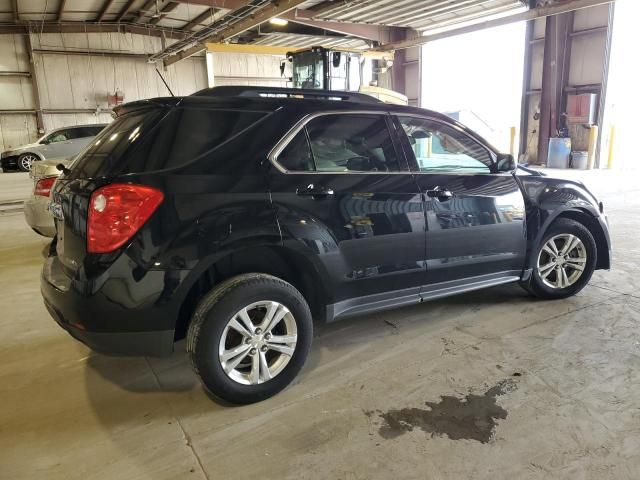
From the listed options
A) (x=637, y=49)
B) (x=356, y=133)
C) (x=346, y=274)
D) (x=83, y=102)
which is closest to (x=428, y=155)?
(x=356, y=133)

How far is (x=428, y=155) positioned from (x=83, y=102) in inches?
809

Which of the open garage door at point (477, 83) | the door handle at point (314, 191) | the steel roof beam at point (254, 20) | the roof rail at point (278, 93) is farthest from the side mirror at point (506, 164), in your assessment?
the open garage door at point (477, 83)

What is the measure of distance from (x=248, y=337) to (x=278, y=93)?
1437 millimetres

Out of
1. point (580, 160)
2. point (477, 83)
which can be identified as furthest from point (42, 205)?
point (477, 83)

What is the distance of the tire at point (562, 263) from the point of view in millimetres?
3762

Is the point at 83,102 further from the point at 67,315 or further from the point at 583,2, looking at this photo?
the point at 67,315

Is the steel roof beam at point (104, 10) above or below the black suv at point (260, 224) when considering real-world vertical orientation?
above

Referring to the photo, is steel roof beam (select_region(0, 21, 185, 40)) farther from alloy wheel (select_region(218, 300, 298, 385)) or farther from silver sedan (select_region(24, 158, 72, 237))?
alloy wheel (select_region(218, 300, 298, 385))

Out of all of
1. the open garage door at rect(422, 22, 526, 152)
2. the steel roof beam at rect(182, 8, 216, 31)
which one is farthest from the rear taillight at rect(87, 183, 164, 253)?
the open garage door at rect(422, 22, 526, 152)

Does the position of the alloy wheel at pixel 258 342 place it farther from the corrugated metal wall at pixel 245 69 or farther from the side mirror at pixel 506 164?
the corrugated metal wall at pixel 245 69

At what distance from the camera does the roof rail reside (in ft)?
9.09

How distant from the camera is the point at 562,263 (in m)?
3.85

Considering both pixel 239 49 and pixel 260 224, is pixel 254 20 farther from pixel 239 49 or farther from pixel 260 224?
pixel 260 224

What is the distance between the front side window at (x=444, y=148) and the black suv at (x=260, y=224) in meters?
0.01
